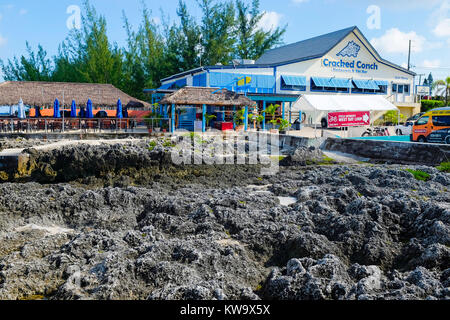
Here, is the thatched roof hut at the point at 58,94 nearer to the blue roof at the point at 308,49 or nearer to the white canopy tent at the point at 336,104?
the white canopy tent at the point at 336,104

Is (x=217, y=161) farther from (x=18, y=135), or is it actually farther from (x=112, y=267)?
(x=18, y=135)

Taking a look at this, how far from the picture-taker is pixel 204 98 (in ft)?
80.7

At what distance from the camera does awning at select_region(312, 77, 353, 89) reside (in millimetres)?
33938

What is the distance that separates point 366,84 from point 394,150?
71.0 feet

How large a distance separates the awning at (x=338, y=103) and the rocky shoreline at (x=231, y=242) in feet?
36.3

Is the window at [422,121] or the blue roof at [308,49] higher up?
the blue roof at [308,49]

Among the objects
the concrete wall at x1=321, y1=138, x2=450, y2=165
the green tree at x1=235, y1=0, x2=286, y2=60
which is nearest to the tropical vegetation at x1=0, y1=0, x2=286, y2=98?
the green tree at x1=235, y1=0, x2=286, y2=60

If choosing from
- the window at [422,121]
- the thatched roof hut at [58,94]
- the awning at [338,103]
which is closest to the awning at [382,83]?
the awning at [338,103]

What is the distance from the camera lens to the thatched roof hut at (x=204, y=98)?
23.6 metres

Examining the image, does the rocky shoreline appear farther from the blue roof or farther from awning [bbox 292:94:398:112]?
the blue roof

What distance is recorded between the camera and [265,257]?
6.18 m

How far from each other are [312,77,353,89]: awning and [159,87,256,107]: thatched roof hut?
1057 cm

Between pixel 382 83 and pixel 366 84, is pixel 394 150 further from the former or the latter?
pixel 382 83
